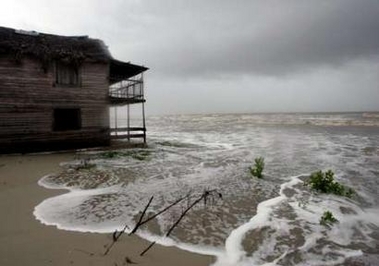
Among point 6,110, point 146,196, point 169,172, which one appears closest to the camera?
point 146,196

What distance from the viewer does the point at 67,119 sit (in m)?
23.1

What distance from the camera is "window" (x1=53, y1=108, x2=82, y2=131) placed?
67.6 feet

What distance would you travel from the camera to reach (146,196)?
9.60m

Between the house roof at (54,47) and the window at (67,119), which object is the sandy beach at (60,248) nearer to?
the house roof at (54,47)

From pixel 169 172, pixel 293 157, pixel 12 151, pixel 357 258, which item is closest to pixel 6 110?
pixel 12 151

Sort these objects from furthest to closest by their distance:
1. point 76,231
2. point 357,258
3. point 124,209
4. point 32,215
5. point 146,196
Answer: point 146,196 → point 124,209 → point 32,215 → point 76,231 → point 357,258

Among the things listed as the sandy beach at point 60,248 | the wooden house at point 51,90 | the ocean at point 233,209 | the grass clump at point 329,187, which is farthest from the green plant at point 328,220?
the wooden house at point 51,90

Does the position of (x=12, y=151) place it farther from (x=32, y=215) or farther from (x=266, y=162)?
(x=266, y=162)

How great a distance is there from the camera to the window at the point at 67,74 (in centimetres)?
1972

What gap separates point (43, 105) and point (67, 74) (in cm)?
244

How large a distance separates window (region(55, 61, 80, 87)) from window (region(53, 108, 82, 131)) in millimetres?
1682

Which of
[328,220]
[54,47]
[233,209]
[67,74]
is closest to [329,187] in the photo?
[328,220]

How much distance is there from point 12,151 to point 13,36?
653cm

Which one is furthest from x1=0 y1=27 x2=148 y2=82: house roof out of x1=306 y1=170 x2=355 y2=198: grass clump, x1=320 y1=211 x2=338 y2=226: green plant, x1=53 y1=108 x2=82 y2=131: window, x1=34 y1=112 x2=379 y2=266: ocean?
x1=320 y1=211 x2=338 y2=226: green plant
